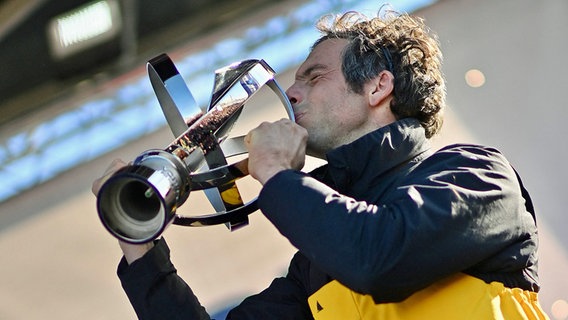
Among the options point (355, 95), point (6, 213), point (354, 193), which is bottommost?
point (354, 193)

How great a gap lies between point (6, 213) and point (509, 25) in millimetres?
1953

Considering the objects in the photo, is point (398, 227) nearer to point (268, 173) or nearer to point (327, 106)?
point (268, 173)

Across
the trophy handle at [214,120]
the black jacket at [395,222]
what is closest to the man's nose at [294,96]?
the trophy handle at [214,120]

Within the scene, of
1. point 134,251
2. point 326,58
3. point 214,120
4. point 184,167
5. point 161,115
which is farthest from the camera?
point 161,115

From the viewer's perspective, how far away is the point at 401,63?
2760 millimetres

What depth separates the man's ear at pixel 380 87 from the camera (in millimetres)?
2699

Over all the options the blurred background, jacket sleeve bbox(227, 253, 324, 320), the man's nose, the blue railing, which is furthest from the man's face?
the blue railing

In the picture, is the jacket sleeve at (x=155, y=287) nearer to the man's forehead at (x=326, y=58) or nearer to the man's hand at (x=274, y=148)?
the man's hand at (x=274, y=148)

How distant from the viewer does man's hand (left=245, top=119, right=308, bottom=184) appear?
2.28m

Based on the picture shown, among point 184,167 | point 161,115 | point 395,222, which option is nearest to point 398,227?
point 395,222

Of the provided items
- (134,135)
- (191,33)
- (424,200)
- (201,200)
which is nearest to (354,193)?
(424,200)

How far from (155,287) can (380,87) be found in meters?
0.68

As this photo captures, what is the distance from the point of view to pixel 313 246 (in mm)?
2129

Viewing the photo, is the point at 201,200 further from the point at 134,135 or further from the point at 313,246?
the point at 313,246
